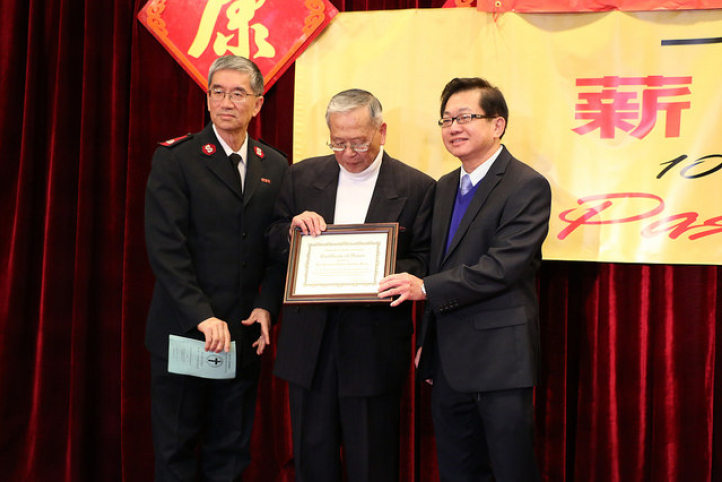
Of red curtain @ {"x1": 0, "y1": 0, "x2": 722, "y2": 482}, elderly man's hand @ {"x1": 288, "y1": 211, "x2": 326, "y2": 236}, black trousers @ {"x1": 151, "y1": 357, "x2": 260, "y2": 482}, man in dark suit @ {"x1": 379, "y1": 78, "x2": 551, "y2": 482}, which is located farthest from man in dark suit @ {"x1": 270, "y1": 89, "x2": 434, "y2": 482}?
red curtain @ {"x1": 0, "y1": 0, "x2": 722, "y2": 482}

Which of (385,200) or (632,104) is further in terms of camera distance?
(632,104)

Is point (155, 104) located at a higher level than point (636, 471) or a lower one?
higher

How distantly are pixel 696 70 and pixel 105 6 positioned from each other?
2.60 m

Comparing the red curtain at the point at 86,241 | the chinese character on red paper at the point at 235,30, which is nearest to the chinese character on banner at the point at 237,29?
the chinese character on red paper at the point at 235,30

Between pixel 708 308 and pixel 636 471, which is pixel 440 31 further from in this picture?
pixel 636 471

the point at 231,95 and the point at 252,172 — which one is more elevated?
the point at 231,95

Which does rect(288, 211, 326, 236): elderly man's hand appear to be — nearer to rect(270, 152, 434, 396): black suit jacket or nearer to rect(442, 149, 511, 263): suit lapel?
rect(270, 152, 434, 396): black suit jacket

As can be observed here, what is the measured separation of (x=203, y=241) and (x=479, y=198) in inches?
34.9

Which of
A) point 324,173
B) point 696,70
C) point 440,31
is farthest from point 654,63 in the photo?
point 324,173

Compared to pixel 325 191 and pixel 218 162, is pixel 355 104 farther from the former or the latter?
pixel 218 162

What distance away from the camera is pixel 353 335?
2.00m

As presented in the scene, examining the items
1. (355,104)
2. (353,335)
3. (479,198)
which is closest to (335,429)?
(353,335)

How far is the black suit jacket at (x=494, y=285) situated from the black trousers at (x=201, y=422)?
2.33 ft

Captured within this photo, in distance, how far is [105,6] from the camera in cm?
304
